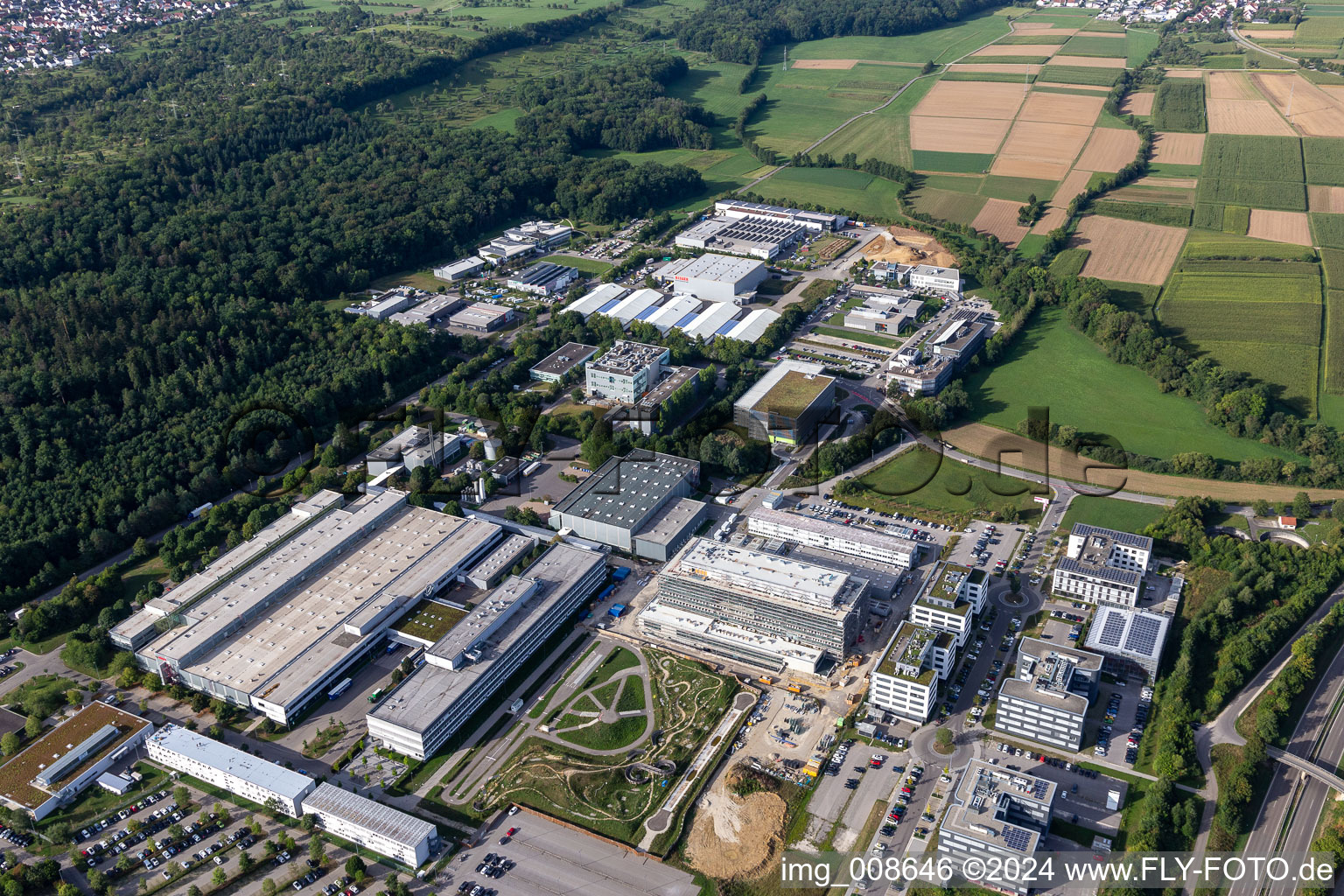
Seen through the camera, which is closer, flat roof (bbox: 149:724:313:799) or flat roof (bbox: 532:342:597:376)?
flat roof (bbox: 149:724:313:799)

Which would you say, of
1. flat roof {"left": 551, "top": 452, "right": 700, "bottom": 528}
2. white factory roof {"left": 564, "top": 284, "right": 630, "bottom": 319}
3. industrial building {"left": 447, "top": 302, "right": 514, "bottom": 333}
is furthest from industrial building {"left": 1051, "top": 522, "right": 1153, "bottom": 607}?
industrial building {"left": 447, "top": 302, "right": 514, "bottom": 333}

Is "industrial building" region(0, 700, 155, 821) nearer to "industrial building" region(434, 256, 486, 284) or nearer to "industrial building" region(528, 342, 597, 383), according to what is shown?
"industrial building" region(528, 342, 597, 383)

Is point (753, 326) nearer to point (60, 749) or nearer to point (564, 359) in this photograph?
point (564, 359)

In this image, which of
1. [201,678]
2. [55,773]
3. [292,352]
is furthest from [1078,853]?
[292,352]

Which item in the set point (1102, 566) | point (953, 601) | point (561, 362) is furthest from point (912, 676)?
point (561, 362)

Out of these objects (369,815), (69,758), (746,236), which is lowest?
(69,758)

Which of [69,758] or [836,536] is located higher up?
[836,536]
